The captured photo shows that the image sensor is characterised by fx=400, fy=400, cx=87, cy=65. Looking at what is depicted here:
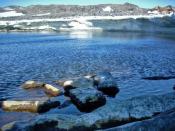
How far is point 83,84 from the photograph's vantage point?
18453 millimetres

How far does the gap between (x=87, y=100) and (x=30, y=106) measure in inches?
87.4

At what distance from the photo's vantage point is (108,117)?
12570 mm

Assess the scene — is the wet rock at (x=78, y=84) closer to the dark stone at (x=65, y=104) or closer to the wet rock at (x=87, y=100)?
the dark stone at (x=65, y=104)

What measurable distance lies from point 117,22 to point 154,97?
66819 mm

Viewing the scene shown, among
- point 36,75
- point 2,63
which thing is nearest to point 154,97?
point 36,75

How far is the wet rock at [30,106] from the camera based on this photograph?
601 inches

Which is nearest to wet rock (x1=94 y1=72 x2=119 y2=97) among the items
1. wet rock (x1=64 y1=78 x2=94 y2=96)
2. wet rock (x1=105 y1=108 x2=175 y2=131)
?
wet rock (x1=64 y1=78 x2=94 y2=96)

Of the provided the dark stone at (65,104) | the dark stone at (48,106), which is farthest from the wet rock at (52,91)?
Result: the dark stone at (48,106)

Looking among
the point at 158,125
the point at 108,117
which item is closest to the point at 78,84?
the point at 108,117

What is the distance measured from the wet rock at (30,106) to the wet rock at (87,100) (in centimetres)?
92

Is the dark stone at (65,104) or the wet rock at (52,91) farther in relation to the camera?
the wet rock at (52,91)

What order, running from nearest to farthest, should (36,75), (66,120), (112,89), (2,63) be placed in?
(66,120)
(112,89)
(36,75)
(2,63)

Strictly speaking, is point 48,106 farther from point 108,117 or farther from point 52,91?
point 108,117

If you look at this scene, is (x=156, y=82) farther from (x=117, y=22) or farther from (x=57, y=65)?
(x=117, y=22)
